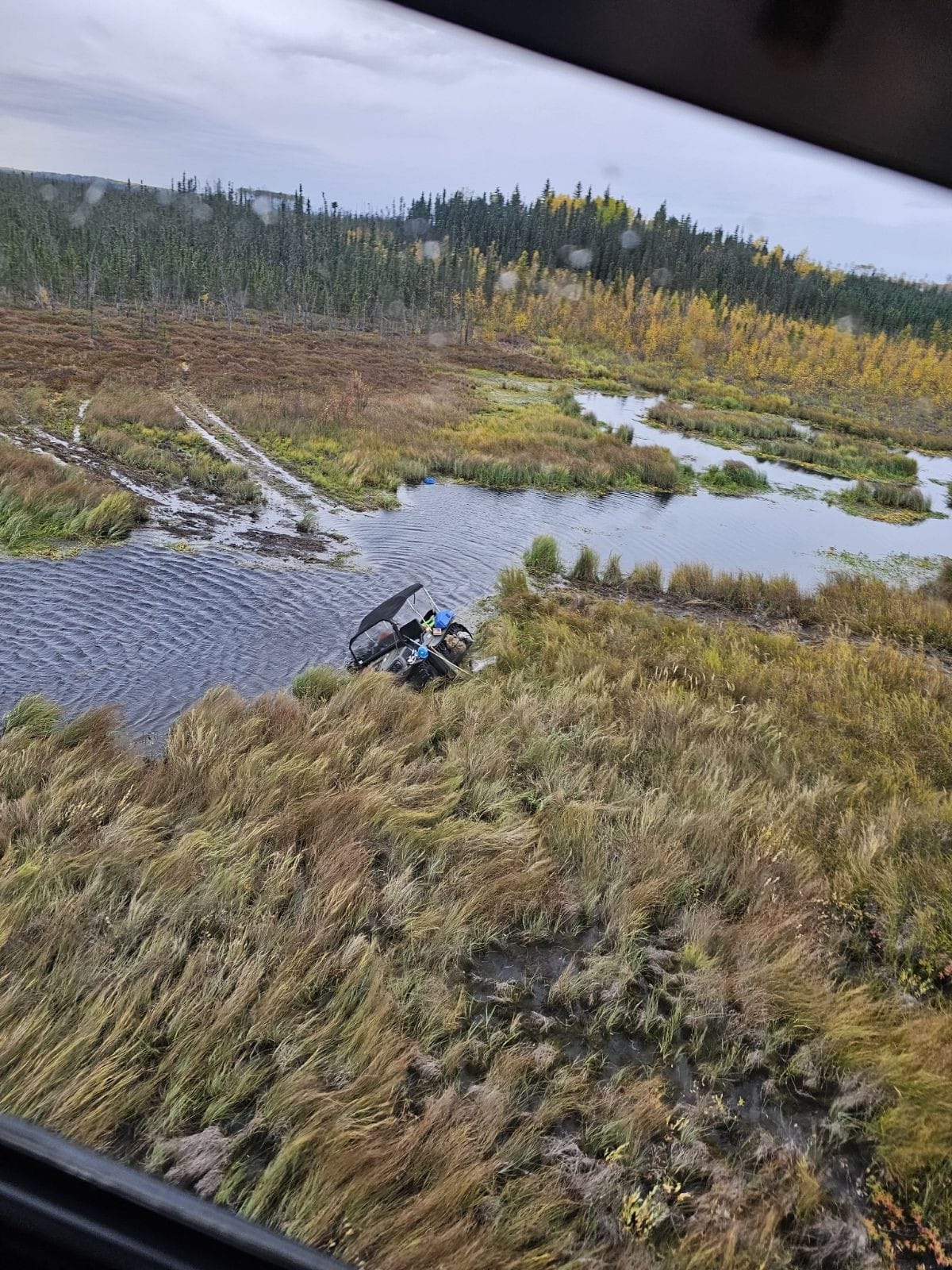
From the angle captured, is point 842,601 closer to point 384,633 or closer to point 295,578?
point 384,633

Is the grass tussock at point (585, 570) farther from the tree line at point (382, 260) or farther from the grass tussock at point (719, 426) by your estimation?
the tree line at point (382, 260)

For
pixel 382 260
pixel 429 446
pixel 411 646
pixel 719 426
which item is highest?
pixel 382 260

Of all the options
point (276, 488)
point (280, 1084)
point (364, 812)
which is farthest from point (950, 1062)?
point (276, 488)

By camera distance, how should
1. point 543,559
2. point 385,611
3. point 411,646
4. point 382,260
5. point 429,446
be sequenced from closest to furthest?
point 411,646 → point 385,611 → point 543,559 → point 429,446 → point 382,260

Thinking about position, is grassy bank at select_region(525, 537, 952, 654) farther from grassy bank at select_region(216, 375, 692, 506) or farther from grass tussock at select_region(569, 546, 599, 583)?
grassy bank at select_region(216, 375, 692, 506)

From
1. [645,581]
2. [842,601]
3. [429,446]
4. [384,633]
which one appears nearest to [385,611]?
[384,633]

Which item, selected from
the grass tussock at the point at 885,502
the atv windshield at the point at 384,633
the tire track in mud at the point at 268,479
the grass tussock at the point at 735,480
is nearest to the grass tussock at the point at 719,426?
the grass tussock at the point at 735,480
